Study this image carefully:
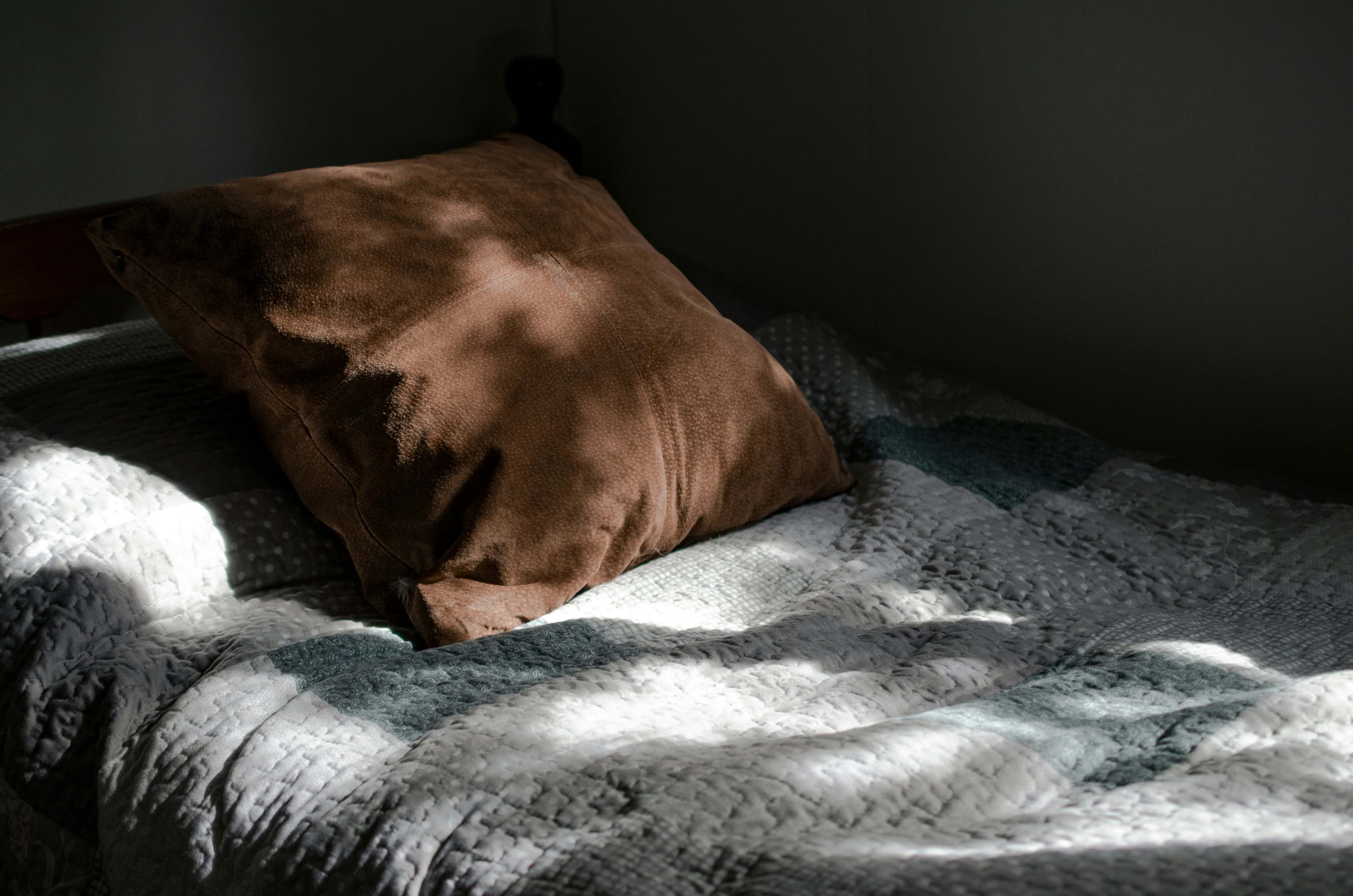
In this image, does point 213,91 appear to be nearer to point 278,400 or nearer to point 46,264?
point 46,264

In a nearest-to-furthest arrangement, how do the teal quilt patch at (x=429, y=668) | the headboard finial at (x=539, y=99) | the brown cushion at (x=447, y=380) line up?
the teal quilt patch at (x=429, y=668)
the brown cushion at (x=447, y=380)
the headboard finial at (x=539, y=99)

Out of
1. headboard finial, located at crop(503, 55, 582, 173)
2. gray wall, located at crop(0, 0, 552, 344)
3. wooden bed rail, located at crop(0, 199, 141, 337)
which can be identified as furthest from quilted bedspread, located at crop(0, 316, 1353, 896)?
headboard finial, located at crop(503, 55, 582, 173)

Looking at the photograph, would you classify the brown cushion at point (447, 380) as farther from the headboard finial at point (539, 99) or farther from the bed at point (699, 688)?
the headboard finial at point (539, 99)

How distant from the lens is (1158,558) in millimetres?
1154

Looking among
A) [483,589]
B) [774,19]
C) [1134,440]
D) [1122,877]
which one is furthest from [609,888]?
[774,19]

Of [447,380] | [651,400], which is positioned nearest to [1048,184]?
[651,400]

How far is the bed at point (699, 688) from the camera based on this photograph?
691mm

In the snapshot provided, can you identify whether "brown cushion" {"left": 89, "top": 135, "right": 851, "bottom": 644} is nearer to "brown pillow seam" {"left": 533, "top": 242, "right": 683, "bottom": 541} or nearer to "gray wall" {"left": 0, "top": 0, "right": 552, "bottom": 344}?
"brown pillow seam" {"left": 533, "top": 242, "right": 683, "bottom": 541}

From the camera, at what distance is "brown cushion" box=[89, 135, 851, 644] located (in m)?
1.04

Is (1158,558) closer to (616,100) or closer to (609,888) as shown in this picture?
(609,888)

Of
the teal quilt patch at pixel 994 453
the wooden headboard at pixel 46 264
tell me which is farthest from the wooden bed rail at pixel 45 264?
the teal quilt patch at pixel 994 453

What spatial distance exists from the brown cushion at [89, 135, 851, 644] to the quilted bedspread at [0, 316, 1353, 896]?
0.06 meters

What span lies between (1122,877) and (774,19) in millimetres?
1562

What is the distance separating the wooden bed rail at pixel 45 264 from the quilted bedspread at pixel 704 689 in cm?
19
